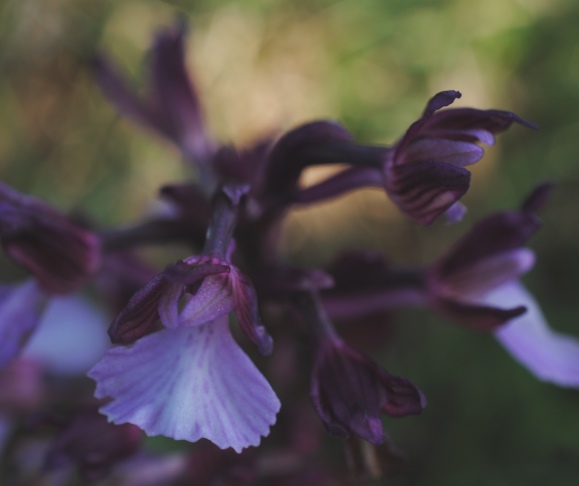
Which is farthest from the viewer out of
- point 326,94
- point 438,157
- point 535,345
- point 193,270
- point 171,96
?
point 326,94

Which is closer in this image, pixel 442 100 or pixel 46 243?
pixel 442 100

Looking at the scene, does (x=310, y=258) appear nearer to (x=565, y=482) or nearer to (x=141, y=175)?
(x=141, y=175)

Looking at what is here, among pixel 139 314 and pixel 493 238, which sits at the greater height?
pixel 493 238

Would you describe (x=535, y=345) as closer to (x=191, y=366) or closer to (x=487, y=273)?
(x=487, y=273)

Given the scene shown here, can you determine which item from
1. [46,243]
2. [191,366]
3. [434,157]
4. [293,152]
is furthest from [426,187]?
[46,243]

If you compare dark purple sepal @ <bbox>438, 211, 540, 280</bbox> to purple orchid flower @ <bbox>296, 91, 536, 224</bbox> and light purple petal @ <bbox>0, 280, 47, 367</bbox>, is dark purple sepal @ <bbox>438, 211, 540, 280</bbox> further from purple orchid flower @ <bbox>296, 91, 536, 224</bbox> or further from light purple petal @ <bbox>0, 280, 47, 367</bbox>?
light purple petal @ <bbox>0, 280, 47, 367</bbox>

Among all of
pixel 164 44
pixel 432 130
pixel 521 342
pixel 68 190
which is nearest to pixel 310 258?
pixel 68 190

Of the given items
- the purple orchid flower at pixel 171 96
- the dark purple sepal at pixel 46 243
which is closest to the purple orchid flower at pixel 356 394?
the dark purple sepal at pixel 46 243
